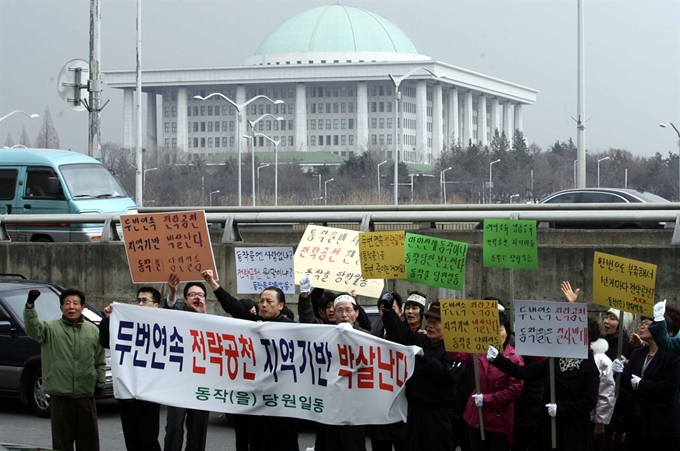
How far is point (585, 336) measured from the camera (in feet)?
26.5

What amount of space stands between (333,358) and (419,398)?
749 millimetres

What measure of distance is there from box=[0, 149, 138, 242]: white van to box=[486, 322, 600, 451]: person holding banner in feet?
52.4

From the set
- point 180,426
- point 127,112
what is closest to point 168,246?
point 180,426

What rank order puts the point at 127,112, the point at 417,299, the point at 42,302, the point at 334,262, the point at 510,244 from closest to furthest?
the point at 417,299 → the point at 510,244 → the point at 334,262 → the point at 42,302 → the point at 127,112

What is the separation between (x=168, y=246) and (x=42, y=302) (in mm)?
4043

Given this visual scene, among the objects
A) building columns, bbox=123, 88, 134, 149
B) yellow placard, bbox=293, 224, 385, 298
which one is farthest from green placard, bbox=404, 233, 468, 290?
building columns, bbox=123, 88, 134, 149

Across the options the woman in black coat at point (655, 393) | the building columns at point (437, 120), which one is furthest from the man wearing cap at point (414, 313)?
the building columns at point (437, 120)

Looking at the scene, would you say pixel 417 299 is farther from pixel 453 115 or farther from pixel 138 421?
pixel 453 115

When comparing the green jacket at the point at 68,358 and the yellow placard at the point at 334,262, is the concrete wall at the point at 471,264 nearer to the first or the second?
the yellow placard at the point at 334,262

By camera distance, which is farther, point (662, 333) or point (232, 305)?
point (232, 305)

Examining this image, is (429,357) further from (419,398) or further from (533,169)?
(533,169)

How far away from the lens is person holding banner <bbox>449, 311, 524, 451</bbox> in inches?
326

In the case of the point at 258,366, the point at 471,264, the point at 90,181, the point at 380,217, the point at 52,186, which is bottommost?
the point at 258,366

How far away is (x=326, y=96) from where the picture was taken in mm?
156375
